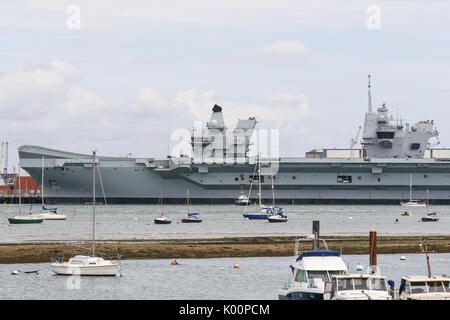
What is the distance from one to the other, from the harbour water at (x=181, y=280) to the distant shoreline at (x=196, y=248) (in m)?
1.36

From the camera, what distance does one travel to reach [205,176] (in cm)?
9250

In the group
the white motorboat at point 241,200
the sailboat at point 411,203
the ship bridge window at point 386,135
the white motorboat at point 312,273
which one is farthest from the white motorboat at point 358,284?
the ship bridge window at point 386,135

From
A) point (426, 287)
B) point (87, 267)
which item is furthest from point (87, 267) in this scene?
point (426, 287)

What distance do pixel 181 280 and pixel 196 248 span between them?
9580 mm

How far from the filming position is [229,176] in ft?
306

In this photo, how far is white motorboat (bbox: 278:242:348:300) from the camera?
20.4m

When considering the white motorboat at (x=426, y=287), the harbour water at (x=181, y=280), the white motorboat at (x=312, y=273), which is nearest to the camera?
the white motorboat at (x=426, y=287)

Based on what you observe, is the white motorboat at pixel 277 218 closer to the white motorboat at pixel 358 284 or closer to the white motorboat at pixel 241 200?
the white motorboat at pixel 241 200

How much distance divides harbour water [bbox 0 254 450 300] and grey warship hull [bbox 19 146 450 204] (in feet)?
185

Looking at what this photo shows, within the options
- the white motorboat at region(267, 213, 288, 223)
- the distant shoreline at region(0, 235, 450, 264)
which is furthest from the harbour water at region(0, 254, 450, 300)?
the white motorboat at region(267, 213, 288, 223)

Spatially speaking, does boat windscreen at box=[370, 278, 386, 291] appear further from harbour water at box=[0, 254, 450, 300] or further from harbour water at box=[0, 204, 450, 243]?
harbour water at box=[0, 204, 450, 243]

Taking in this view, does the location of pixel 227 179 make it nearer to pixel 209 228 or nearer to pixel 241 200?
pixel 241 200

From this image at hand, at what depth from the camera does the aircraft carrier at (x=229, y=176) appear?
90.9 m
